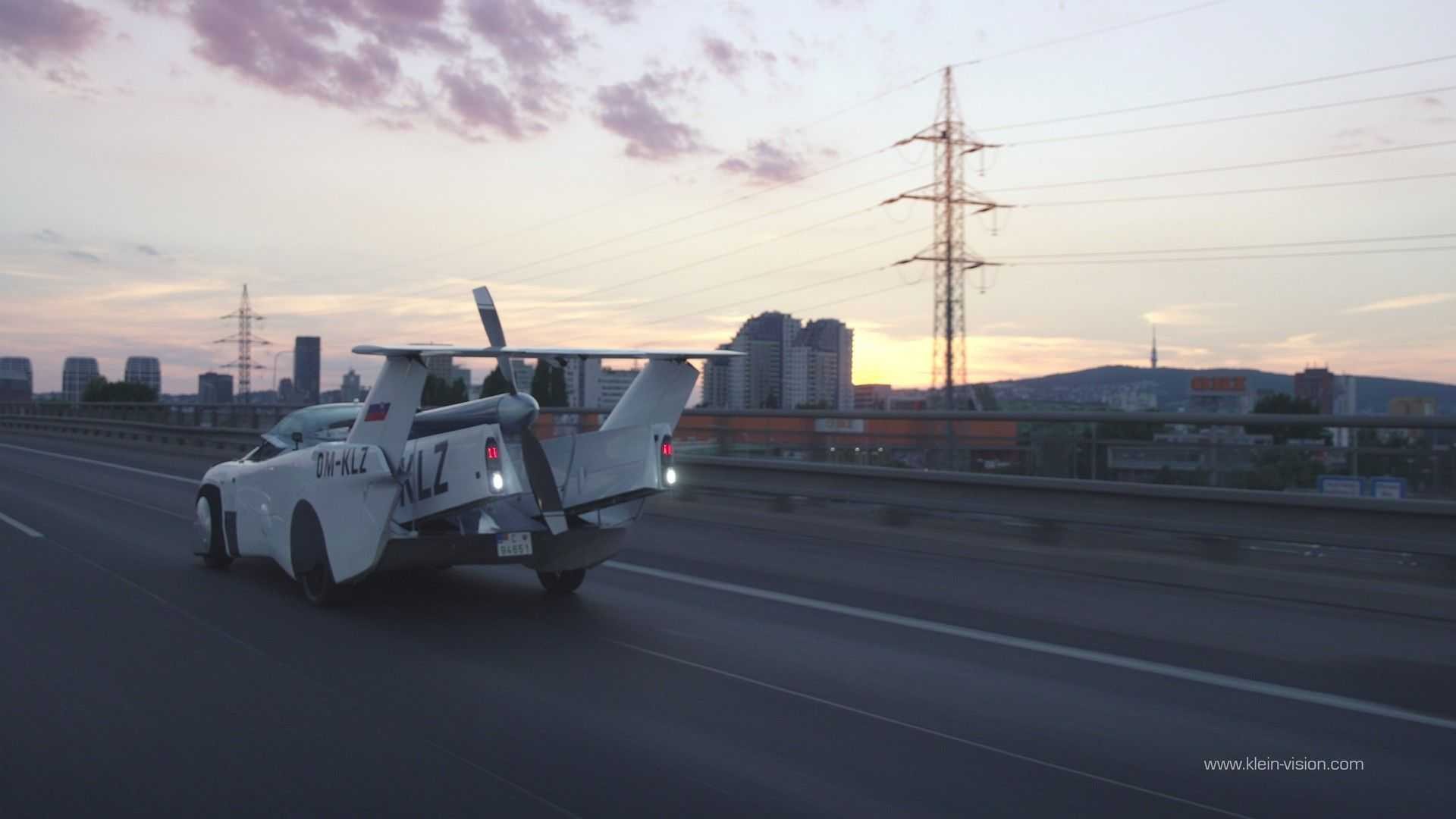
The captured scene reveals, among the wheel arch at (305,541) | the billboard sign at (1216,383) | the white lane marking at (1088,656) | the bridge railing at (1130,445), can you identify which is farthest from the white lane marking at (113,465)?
the billboard sign at (1216,383)

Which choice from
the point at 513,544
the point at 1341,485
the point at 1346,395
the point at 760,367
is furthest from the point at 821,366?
the point at 513,544

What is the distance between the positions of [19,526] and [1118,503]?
12.5 m

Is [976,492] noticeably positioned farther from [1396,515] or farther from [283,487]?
[283,487]

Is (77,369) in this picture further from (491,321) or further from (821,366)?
(491,321)

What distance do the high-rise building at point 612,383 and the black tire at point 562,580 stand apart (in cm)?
144

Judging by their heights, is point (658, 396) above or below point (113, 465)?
above

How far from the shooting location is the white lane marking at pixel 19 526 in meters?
13.4

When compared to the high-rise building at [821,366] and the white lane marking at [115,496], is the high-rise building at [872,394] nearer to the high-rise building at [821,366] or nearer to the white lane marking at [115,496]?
the high-rise building at [821,366]

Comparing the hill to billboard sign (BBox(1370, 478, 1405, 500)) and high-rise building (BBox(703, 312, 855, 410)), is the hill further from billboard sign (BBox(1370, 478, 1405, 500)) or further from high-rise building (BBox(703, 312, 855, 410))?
billboard sign (BBox(1370, 478, 1405, 500))

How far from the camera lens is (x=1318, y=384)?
70.4 feet

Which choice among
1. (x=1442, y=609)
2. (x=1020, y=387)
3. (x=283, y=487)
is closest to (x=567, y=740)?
(x=283, y=487)

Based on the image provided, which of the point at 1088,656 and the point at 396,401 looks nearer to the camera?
the point at 1088,656

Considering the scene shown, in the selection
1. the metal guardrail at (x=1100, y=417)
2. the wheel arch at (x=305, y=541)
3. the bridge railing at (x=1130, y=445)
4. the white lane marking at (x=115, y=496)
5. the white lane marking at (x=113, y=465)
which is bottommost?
the white lane marking at (x=115, y=496)

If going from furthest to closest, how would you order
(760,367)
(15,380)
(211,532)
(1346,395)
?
(15,380), (760,367), (1346,395), (211,532)
